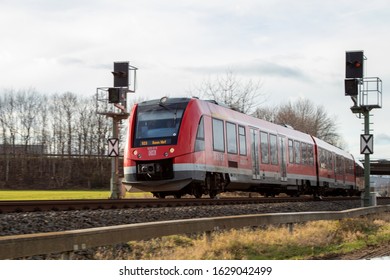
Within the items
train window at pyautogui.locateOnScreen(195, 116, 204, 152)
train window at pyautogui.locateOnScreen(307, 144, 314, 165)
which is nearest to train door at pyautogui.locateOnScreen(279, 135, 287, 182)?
train window at pyautogui.locateOnScreen(307, 144, 314, 165)

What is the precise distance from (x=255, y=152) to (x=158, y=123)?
5.38 meters

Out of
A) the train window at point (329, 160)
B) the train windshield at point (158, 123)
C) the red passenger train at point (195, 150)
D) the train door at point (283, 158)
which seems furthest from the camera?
the train window at point (329, 160)

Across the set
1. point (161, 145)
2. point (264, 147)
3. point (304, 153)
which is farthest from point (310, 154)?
point (161, 145)

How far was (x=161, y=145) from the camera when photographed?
57.2 feet

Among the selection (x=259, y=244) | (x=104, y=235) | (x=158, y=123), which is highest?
(x=158, y=123)

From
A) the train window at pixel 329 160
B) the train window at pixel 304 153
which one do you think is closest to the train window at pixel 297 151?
the train window at pixel 304 153

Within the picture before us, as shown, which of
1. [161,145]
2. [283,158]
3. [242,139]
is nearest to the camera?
[161,145]

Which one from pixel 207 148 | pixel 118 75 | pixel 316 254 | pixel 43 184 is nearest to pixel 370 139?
pixel 207 148

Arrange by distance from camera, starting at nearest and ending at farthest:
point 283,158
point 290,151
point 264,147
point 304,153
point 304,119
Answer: point 264,147, point 283,158, point 290,151, point 304,153, point 304,119

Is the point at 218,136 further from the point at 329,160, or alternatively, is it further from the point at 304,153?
the point at 329,160

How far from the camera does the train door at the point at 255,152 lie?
2170 cm

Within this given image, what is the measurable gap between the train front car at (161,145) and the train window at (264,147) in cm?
553

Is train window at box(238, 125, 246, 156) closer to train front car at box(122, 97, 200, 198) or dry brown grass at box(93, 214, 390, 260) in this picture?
train front car at box(122, 97, 200, 198)

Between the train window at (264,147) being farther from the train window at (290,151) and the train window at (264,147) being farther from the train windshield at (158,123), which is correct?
the train windshield at (158,123)
